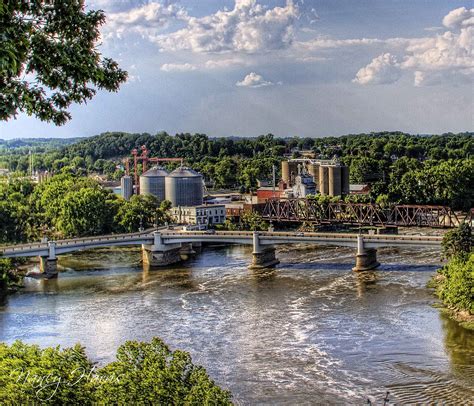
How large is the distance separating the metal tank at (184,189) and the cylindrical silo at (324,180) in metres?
10.5

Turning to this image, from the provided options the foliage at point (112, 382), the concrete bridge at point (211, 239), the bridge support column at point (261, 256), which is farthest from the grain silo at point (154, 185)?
the foliage at point (112, 382)

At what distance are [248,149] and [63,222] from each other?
56.5m

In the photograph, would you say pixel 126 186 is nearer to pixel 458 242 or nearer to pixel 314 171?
pixel 314 171

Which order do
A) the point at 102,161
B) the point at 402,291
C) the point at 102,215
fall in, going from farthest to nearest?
the point at 102,161 < the point at 102,215 < the point at 402,291

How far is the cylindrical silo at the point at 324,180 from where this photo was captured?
60906 mm

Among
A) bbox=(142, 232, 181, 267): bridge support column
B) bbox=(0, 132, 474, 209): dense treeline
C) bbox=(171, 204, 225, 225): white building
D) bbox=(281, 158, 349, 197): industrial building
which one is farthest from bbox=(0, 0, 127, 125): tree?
bbox=(281, 158, 349, 197): industrial building

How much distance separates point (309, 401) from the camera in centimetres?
1598

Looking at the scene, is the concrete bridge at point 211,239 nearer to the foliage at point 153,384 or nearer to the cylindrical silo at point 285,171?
the foliage at point 153,384

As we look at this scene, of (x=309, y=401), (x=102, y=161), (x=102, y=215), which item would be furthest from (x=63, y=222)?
(x=102, y=161)

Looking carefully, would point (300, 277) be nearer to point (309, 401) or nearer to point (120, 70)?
point (309, 401)

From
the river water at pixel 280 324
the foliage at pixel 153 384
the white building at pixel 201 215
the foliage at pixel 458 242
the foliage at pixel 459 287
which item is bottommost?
the river water at pixel 280 324

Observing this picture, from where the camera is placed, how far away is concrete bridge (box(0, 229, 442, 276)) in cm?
3366

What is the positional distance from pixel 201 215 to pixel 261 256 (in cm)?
1652

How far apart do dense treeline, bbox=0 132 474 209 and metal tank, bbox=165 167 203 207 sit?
1246 centimetres
